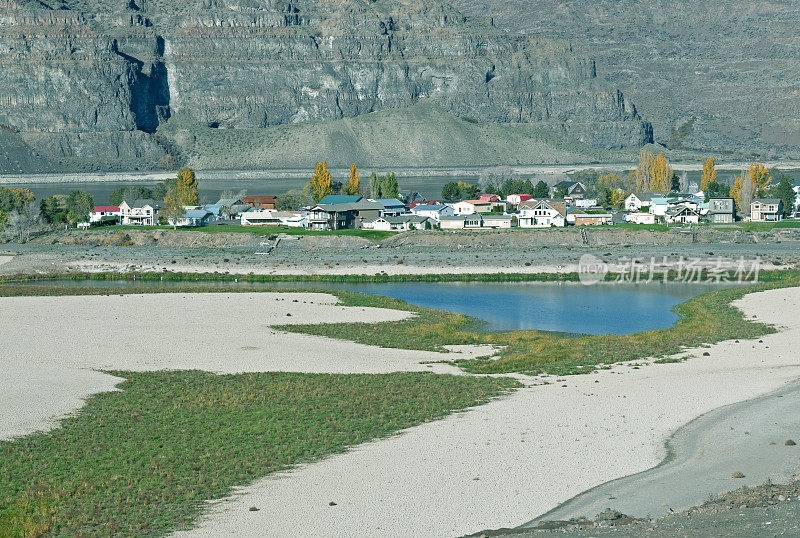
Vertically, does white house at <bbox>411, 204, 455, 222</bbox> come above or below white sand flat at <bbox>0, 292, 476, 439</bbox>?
above

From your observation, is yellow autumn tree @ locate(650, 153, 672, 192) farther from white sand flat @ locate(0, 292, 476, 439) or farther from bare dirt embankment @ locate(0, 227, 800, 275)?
white sand flat @ locate(0, 292, 476, 439)

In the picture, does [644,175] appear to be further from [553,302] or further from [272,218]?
[553,302]

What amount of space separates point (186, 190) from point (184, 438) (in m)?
117

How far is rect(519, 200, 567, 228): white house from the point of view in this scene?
126 metres

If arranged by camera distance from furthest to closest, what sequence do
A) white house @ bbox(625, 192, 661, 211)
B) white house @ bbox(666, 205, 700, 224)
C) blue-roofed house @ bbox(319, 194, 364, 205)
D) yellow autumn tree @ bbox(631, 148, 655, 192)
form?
yellow autumn tree @ bbox(631, 148, 655, 192) → white house @ bbox(625, 192, 661, 211) → blue-roofed house @ bbox(319, 194, 364, 205) → white house @ bbox(666, 205, 700, 224)

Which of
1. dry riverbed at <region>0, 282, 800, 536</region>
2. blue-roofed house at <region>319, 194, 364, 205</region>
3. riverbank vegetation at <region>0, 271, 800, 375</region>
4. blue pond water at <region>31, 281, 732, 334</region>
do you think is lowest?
blue pond water at <region>31, 281, 732, 334</region>

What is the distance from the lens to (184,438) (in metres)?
30.3

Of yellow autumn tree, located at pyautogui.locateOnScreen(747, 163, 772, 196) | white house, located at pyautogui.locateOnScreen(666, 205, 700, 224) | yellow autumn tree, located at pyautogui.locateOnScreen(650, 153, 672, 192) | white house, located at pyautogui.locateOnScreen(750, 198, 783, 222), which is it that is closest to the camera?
white house, located at pyautogui.locateOnScreen(666, 205, 700, 224)

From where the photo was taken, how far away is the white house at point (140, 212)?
5605 inches

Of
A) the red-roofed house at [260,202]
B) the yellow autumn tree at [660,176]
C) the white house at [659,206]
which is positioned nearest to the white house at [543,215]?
the white house at [659,206]

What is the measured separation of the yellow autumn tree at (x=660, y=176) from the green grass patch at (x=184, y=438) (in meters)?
143

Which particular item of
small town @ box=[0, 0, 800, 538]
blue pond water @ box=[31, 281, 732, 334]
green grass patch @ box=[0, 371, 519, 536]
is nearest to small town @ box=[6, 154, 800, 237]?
small town @ box=[0, 0, 800, 538]

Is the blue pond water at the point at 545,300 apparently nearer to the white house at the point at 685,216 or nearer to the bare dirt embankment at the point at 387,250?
the bare dirt embankment at the point at 387,250

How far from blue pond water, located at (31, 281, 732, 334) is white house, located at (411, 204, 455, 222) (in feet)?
162
